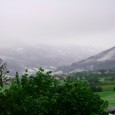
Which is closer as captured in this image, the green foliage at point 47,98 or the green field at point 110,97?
the green foliage at point 47,98

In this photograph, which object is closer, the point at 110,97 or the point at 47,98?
the point at 47,98

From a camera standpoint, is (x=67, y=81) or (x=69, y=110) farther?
(x=67, y=81)

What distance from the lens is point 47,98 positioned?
5091 cm

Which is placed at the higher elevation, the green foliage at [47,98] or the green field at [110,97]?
the green foliage at [47,98]

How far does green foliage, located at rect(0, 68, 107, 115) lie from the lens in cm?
4969

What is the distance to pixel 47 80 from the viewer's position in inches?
2138

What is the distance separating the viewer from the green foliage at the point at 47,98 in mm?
49688

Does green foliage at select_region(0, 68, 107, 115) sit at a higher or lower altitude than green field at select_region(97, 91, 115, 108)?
higher

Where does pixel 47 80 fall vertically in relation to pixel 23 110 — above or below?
above

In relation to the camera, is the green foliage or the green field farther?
the green field

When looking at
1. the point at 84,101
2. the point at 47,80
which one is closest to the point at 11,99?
the point at 47,80

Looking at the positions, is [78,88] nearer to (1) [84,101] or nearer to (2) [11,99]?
(1) [84,101]

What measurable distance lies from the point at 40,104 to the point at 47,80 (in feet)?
18.3

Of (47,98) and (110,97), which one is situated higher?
(47,98)
